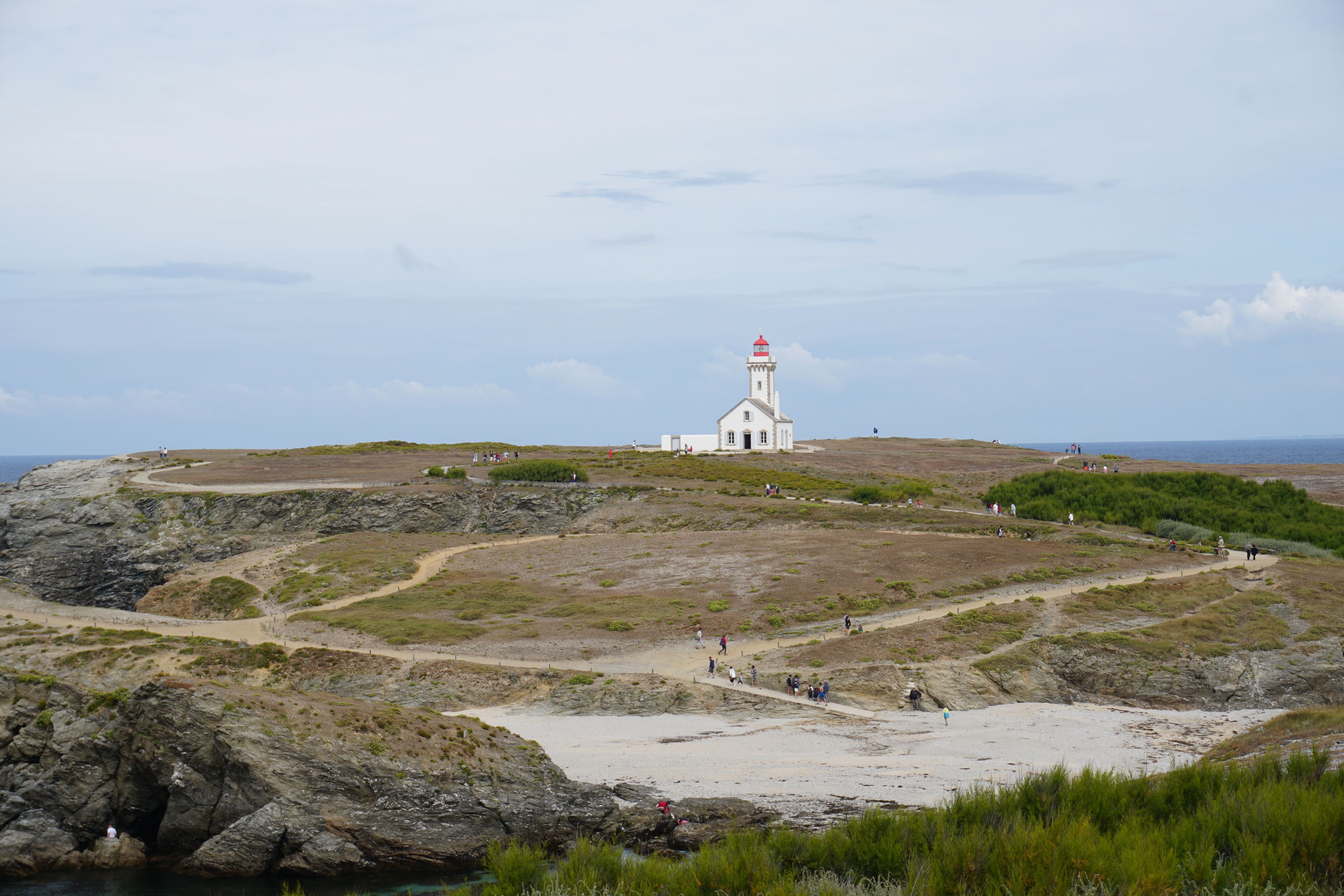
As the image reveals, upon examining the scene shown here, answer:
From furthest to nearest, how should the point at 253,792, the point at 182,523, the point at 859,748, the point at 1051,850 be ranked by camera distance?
1. the point at 182,523
2. the point at 859,748
3. the point at 253,792
4. the point at 1051,850

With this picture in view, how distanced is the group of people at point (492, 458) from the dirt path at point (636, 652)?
1832 inches

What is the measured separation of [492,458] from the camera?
11694cm

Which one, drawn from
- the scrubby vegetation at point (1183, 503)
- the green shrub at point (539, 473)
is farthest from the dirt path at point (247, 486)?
the scrubby vegetation at point (1183, 503)

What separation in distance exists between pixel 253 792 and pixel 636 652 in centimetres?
2324

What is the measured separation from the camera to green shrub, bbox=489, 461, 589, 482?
317 ft

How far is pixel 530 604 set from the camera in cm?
5950

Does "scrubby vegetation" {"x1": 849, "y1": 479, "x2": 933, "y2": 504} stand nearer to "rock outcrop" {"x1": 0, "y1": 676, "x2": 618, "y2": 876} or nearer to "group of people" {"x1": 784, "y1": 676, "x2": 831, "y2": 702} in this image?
"group of people" {"x1": 784, "y1": 676, "x2": 831, "y2": 702}

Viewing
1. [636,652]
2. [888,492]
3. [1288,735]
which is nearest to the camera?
[1288,735]

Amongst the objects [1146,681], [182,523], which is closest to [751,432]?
[182,523]

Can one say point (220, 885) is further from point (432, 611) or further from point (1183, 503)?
point (1183, 503)

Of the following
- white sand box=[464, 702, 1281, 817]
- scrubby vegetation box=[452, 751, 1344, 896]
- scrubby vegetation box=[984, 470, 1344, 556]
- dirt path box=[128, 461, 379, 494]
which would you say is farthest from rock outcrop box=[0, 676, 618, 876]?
scrubby vegetation box=[984, 470, 1344, 556]

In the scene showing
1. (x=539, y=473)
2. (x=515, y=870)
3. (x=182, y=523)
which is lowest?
(x=515, y=870)

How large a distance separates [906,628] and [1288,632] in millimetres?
19139

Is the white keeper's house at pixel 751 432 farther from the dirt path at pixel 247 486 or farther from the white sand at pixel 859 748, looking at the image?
the white sand at pixel 859 748
